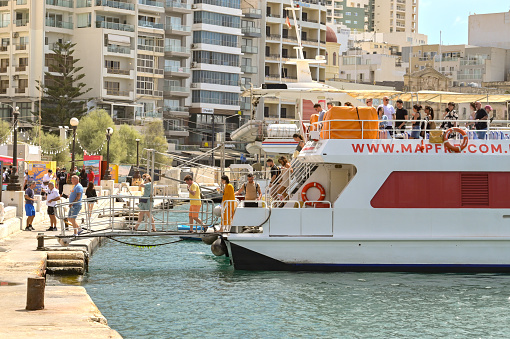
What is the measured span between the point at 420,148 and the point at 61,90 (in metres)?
56.1

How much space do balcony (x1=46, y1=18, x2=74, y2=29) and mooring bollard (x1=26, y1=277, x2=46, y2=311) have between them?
6635cm

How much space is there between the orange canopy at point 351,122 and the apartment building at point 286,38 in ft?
239

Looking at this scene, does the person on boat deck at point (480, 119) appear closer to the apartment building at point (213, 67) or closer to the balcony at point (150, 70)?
the balcony at point (150, 70)

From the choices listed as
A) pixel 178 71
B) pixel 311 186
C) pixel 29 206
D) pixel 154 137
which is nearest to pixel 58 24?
pixel 178 71

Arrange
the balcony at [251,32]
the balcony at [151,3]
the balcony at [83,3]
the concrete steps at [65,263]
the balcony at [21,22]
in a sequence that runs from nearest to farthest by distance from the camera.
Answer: the concrete steps at [65,263] → the balcony at [21,22] → the balcony at [83,3] → the balcony at [151,3] → the balcony at [251,32]

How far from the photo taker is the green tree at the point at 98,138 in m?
64.7

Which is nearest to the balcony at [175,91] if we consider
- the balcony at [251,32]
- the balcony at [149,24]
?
the balcony at [149,24]

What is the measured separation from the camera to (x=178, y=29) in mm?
84875

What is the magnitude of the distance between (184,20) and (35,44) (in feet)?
54.9

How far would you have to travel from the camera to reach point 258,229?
18.5m

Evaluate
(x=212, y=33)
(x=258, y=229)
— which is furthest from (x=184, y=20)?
(x=258, y=229)

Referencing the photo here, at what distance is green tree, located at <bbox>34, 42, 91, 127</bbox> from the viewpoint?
70.1m

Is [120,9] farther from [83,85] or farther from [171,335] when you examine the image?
[171,335]

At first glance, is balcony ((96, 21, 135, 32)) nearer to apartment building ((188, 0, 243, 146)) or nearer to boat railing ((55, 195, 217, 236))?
apartment building ((188, 0, 243, 146))
